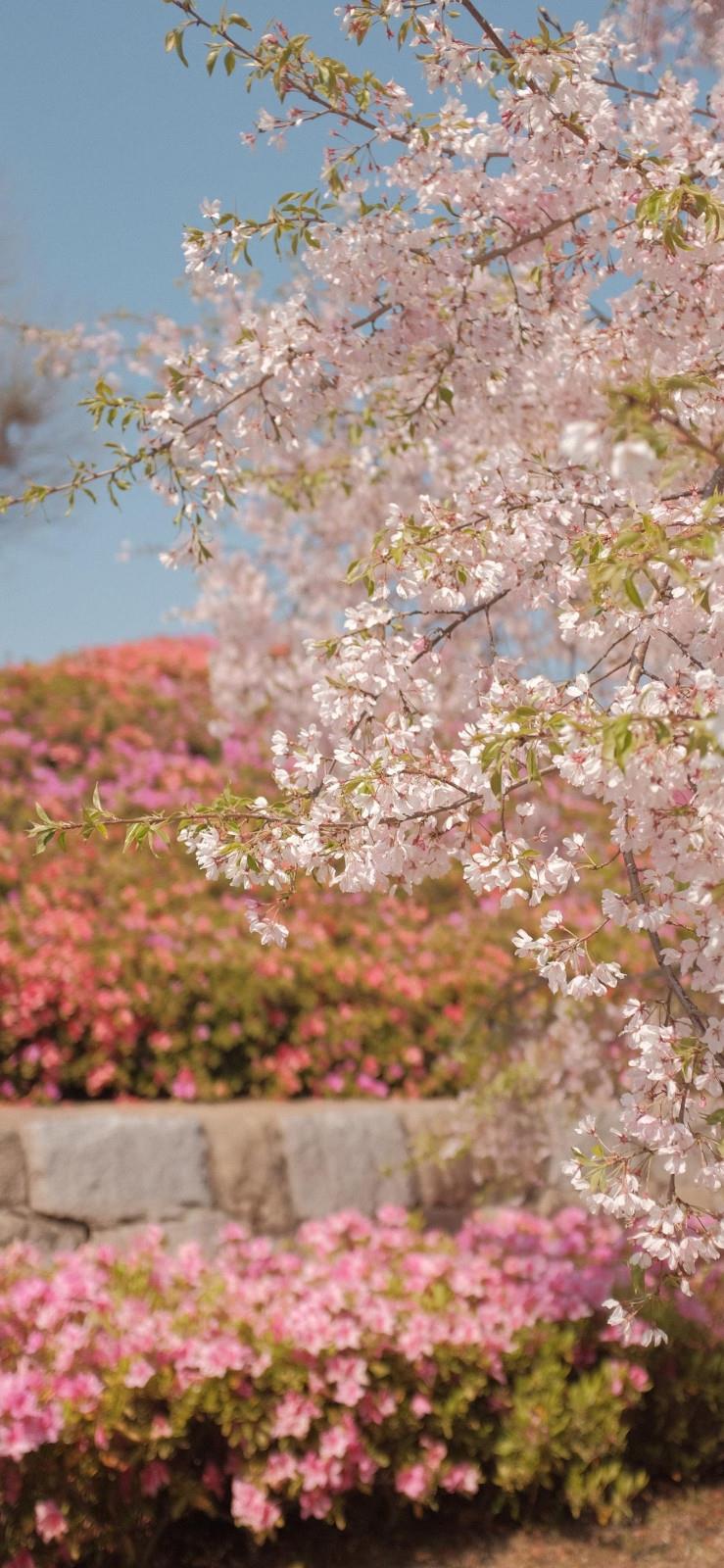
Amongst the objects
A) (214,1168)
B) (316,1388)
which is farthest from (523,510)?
(214,1168)

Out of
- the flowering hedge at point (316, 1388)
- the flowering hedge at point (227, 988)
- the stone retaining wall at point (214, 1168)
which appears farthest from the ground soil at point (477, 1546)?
the flowering hedge at point (227, 988)

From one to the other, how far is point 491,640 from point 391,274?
4.24ft

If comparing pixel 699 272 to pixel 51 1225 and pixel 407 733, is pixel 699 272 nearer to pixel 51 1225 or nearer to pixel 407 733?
pixel 407 733

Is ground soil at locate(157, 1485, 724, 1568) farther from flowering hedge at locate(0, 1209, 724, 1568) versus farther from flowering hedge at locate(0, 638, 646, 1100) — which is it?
flowering hedge at locate(0, 638, 646, 1100)

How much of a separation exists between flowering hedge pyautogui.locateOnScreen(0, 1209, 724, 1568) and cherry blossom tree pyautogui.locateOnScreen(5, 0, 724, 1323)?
168cm

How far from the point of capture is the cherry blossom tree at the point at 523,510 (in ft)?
7.22

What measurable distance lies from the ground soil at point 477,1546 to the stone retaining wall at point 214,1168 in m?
1.25

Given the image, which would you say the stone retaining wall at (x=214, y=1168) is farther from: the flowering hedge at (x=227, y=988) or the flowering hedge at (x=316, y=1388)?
the flowering hedge at (x=316, y=1388)

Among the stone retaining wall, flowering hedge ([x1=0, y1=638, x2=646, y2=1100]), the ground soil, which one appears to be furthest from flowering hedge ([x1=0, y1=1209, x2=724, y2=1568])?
flowering hedge ([x1=0, y1=638, x2=646, y2=1100])

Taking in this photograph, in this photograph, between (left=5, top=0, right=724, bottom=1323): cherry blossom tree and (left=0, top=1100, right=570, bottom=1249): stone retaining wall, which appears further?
(left=0, top=1100, right=570, bottom=1249): stone retaining wall

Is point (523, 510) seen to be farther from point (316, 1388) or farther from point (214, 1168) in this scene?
point (214, 1168)

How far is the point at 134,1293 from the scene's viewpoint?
4422 millimetres

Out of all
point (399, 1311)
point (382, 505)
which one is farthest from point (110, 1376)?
point (382, 505)

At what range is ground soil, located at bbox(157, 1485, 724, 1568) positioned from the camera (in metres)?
4.23
